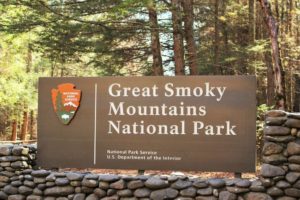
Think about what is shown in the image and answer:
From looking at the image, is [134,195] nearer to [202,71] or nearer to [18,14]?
[18,14]

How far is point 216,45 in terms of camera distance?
16.3 metres

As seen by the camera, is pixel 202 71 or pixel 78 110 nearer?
pixel 78 110

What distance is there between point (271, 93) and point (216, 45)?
277 cm

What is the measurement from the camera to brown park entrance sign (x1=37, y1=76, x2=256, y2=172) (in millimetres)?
6570

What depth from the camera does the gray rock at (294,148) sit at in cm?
603

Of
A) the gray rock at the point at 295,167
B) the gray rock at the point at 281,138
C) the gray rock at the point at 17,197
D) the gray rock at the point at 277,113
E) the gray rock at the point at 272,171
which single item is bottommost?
the gray rock at the point at 17,197

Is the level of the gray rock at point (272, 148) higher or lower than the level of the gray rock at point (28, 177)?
higher

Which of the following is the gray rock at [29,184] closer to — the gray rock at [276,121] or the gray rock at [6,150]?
the gray rock at [6,150]

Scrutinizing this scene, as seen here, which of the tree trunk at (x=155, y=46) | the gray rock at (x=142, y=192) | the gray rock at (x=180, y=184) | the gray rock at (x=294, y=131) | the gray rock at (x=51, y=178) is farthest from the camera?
the tree trunk at (x=155, y=46)

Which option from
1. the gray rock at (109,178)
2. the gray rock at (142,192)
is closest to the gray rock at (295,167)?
the gray rock at (142,192)

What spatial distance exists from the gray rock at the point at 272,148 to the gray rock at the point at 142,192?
1.73 m

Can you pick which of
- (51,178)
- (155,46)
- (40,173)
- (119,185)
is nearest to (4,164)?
(40,173)

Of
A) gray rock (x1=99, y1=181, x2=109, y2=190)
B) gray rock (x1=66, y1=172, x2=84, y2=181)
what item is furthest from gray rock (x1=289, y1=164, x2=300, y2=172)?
gray rock (x1=66, y1=172, x2=84, y2=181)

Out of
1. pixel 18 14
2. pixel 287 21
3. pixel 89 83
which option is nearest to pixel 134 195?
pixel 89 83
